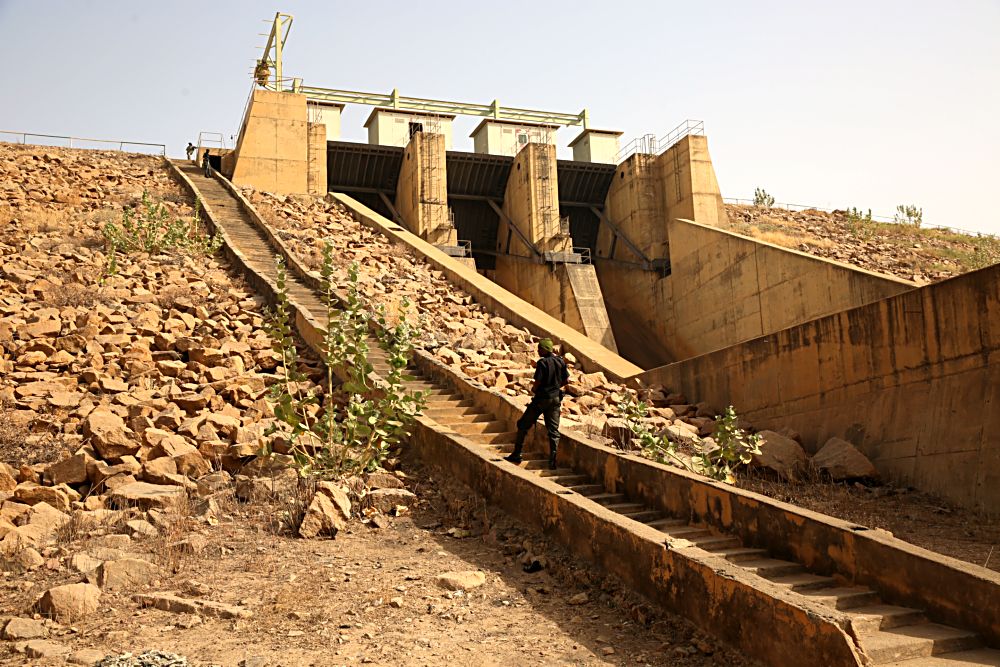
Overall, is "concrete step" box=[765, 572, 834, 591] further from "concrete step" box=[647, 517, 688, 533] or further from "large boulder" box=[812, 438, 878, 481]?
"large boulder" box=[812, 438, 878, 481]

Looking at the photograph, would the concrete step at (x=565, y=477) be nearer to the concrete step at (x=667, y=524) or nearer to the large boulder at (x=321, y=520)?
the concrete step at (x=667, y=524)

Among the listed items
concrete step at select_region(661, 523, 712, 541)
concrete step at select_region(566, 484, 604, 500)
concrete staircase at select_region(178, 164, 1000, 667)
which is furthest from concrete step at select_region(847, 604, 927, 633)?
concrete step at select_region(566, 484, 604, 500)

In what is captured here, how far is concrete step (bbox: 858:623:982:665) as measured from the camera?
3977 millimetres

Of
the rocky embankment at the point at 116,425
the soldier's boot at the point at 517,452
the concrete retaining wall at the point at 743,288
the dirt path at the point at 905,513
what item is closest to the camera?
the rocky embankment at the point at 116,425

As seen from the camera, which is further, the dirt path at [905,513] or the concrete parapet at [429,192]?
the concrete parapet at [429,192]

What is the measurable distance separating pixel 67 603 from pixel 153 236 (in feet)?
35.9

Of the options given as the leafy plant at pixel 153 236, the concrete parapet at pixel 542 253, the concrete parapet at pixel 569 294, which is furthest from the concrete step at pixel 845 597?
the concrete parapet at pixel 542 253

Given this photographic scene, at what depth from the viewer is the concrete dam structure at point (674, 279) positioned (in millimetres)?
7938

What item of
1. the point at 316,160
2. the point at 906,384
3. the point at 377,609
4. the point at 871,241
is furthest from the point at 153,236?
the point at 871,241

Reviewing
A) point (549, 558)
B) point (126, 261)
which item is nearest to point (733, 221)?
point (126, 261)

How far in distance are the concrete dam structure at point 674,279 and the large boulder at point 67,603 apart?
6939 mm

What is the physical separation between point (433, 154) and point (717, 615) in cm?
1883

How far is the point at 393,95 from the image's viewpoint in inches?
1127

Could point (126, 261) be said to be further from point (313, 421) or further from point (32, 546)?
point (32, 546)
